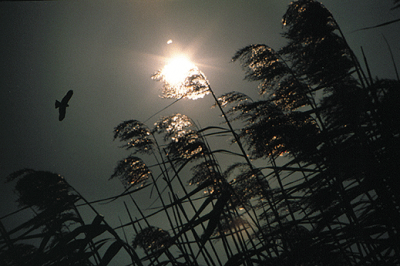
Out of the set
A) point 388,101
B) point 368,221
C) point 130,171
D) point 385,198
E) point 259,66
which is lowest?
point 368,221

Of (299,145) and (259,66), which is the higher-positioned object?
(259,66)

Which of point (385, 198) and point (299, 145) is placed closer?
point (385, 198)

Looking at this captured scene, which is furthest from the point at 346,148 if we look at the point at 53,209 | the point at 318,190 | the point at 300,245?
the point at 53,209

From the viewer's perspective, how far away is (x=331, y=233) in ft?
4.15

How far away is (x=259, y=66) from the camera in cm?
308

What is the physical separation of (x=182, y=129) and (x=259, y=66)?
4.00 ft

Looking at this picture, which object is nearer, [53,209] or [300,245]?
[53,209]

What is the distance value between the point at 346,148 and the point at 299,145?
550 millimetres

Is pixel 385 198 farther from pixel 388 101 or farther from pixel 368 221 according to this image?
pixel 388 101

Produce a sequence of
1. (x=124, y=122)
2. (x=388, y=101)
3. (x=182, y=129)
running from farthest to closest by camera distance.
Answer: (x=124, y=122) → (x=182, y=129) → (x=388, y=101)

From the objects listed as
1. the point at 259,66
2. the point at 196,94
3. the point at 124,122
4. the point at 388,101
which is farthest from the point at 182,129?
the point at 388,101

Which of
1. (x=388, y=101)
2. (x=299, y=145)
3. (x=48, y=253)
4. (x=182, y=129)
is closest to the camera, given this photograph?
(x=48, y=253)

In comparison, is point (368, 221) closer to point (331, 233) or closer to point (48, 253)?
point (331, 233)

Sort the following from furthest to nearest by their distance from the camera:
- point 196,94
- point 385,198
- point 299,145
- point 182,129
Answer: point 196,94 → point 182,129 → point 299,145 → point 385,198
